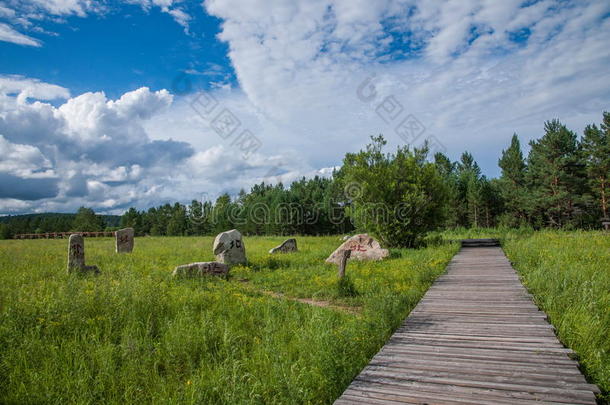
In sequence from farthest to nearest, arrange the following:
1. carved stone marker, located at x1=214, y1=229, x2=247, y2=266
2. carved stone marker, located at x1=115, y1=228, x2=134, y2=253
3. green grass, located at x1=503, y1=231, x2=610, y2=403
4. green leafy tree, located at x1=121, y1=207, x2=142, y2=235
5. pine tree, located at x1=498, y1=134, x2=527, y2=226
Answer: green leafy tree, located at x1=121, y1=207, x2=142, y2=235, pine tree, located at x1=498, y1=134, x2=527, y2=226, carved stone marker, located at x1=115, y1=228, x2=134, y2=253, carved stone marker, located at x1=214, y1=229, x2=247, y2=266, green grass, located at x1=503, y1=231, x2=610, y2=403

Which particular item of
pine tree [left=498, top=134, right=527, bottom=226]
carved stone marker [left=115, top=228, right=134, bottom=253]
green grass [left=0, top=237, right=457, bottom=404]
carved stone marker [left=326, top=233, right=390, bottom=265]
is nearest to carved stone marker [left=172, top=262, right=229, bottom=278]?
green grass [left=0, top=237, right=457, bottom=404]

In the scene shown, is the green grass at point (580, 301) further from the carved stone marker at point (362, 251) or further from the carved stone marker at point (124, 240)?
the carved stone marker at point (124, 240)

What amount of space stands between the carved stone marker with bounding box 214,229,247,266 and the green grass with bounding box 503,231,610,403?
972cm

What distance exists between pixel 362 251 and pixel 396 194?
4185mm

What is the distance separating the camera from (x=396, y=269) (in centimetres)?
1109

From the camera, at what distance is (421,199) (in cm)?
1653

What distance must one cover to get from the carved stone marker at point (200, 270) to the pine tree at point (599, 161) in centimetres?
→ 3911

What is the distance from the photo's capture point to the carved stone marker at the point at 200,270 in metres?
10.9

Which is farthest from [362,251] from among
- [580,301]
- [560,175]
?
[560,175]

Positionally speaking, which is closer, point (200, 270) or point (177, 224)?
point (200, 270)

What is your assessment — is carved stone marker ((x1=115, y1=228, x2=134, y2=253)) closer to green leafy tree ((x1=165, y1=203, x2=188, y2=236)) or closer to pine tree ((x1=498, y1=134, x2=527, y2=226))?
pine tree ((x1=498, y1=134, x2=527, y2=226))

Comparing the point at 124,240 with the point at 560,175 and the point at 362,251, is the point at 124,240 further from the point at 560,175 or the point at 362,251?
the point at 560,175

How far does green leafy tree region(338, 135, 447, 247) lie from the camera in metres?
16.8

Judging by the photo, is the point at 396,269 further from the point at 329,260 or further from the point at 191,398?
the point at 191,398
